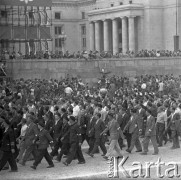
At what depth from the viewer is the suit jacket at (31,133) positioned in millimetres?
21422

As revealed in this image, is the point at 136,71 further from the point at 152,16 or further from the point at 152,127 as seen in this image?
the point at 152,127

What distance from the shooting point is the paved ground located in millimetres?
19938

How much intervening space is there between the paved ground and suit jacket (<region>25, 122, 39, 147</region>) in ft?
3.02

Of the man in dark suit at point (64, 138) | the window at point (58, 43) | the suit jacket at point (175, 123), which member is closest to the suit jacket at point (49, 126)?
the man in dark suit at point (64, 138)

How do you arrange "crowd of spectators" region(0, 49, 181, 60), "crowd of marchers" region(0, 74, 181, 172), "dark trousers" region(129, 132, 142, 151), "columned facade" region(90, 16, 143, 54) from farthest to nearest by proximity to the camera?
"columned facade" region(90, 16, 143, 54) < "crowd of spectators" region(0, 49, 181, 60) < "dark trousers" region(129, 132, 142, 151) < "crowd of marchers" region(0, 74, 181, 172)

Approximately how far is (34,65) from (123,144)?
3104cm

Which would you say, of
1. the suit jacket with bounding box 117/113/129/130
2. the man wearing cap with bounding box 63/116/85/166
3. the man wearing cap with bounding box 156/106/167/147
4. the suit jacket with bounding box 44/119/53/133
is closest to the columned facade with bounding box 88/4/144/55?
A: the man wearing cap with bounding box 156/106/167/147

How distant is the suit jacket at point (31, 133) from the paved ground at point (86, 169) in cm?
92

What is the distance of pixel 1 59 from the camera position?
5259cm

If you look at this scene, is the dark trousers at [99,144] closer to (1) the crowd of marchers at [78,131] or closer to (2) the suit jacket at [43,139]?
(1) the crowd of marchers at [78,131]

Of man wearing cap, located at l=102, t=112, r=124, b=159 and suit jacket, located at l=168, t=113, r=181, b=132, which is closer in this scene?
man wearing cap, located at l=102, t=112, r=124, b=159

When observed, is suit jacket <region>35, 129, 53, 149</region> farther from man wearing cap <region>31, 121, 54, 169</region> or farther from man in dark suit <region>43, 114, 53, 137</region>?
man in dark suit <region>43, 114, 53, 137</region>

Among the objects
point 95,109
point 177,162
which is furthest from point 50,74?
point 177,162

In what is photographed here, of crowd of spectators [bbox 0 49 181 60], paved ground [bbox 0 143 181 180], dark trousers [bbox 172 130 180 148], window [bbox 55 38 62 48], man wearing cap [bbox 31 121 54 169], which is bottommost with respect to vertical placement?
paved ground [bbox 0 143 181 180]
